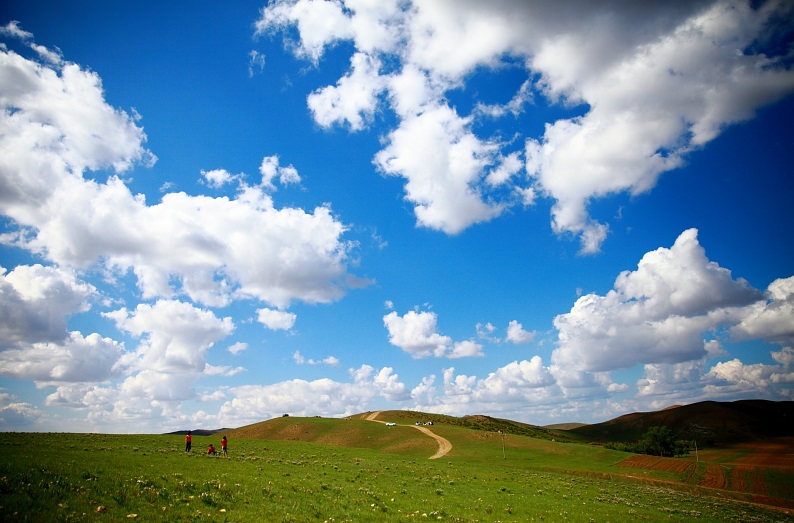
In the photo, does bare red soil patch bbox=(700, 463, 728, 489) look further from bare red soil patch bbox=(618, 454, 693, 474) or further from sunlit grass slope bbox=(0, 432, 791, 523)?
sunlit grass slope bbox=(0, 432, 791, 523)

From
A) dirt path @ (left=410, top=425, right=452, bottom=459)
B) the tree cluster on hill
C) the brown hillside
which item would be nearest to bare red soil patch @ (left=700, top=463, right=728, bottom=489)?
dirt path @ (left=410, top=425, right=452, bottom=459)

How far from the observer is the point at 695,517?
3134 centimetres

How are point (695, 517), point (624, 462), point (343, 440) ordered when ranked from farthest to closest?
1. point (343, 440)
2. point (624, 462)
3. point (695, 517)

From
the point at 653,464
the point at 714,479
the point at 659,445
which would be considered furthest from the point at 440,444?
the point at 659,445

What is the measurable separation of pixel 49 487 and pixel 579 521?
27763mm

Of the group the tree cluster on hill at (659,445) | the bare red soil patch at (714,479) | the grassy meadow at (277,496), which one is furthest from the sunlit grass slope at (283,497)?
the tree cluster on hill at (659,445)

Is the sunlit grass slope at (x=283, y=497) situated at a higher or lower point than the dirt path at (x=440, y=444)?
higher

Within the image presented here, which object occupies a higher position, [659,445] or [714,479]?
[714,479]

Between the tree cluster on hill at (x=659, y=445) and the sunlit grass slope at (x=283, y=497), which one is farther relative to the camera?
the tree cluster on hill at (x=659, y=445)

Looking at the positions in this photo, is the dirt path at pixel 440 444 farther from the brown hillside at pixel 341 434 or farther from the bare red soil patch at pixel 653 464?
the bare red soil patch at pixel 653 464

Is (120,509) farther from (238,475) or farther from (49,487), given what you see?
(238,475)

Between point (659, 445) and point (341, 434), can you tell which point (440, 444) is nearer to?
point (341, 434)

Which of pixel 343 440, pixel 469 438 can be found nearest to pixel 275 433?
pixel 343 440

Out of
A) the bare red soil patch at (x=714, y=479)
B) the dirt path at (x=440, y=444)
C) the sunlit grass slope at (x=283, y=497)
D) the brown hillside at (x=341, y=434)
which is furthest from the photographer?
the brown hillside at (x=341, y=434)
